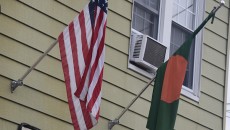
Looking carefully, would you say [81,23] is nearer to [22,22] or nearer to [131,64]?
[22,22]

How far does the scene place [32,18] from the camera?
9992 mm

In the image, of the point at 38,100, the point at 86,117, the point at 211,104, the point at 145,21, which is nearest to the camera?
the point at 86,117

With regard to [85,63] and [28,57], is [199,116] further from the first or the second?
[85,63]

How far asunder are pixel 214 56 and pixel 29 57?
3644 mm

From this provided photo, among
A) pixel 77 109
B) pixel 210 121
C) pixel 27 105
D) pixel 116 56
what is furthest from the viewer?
pixel 210 121

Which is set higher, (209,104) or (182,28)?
(182,28)

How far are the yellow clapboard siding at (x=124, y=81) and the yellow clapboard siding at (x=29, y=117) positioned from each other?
0.99 metres

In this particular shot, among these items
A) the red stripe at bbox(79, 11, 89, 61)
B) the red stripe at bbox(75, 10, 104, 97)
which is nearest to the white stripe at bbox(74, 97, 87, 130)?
the red stripe at bbox(75, 10, 104, 97)

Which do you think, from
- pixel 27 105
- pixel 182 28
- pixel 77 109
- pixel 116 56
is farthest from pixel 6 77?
pixel 182 28

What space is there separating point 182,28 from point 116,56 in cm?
180

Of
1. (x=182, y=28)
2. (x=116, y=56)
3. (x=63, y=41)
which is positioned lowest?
(x=63, y=41)

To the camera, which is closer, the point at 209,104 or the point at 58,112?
the point at 58,112

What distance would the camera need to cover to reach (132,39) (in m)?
11.4

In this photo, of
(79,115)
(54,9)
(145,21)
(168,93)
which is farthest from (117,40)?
(79,115)
